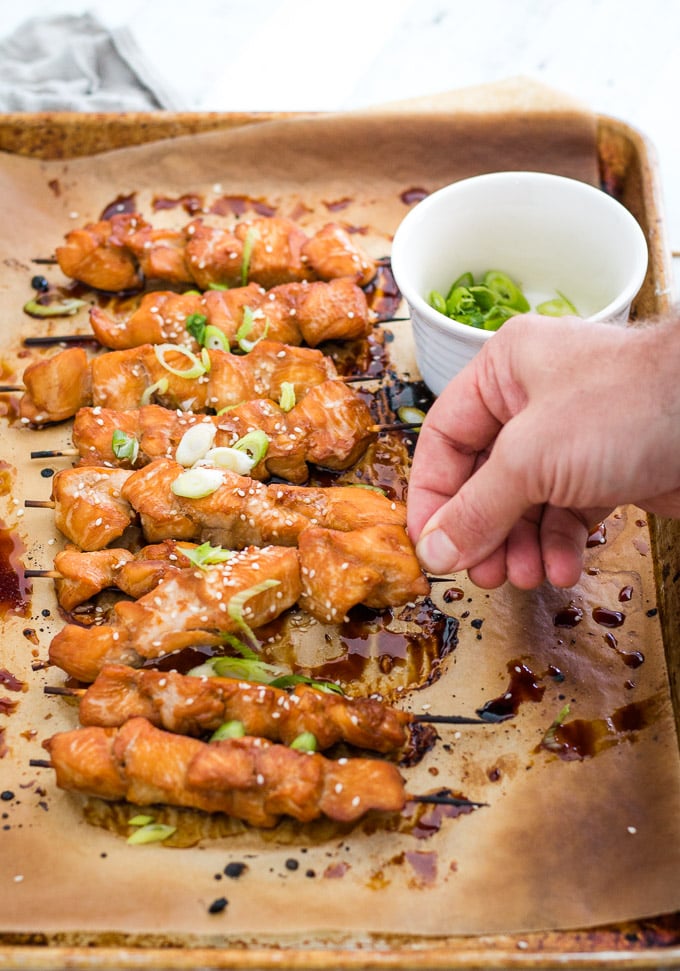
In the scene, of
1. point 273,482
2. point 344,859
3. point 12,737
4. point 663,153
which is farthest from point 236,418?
point 663,153

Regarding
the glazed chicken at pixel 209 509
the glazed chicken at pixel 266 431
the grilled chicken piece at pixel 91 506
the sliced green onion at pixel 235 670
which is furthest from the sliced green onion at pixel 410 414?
the sliced green onion at pixel 235 670

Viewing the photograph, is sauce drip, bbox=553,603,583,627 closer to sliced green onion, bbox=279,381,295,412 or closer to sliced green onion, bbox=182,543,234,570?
sliced green onion, bbox=182,543,234,570

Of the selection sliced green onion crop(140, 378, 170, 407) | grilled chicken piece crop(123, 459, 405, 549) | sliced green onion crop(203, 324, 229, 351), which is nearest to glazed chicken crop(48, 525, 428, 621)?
grilled chicken piece crop(123, 459, 405, 549)

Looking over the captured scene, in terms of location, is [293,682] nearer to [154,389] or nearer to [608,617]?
[608,617]

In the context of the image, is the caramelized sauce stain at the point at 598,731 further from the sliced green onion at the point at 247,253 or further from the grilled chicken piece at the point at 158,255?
the grilled chicken piece at the point at 158,255

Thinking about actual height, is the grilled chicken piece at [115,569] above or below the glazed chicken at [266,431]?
below

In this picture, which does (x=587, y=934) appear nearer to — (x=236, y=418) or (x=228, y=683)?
(x=228, y=683)

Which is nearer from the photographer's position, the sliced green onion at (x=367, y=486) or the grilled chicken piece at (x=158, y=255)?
the sliced green onion at (x=367, y=486)
